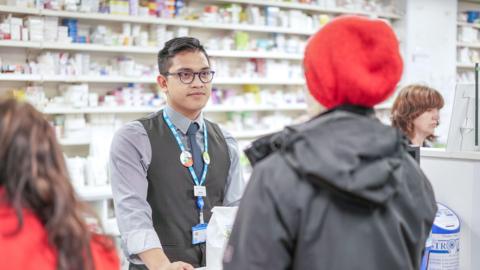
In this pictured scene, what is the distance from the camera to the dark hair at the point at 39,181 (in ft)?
3.33

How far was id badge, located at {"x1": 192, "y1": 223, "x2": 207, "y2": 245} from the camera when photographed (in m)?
2.14

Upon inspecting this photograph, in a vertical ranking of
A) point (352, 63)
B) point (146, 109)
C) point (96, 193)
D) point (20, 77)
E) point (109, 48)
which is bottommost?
point (96, 193)

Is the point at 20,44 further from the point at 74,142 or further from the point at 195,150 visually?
the point at 195,150

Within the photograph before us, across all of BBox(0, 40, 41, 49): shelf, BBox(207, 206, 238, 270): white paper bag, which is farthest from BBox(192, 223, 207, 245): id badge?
BBox(0, 40, 41, 49): shelf

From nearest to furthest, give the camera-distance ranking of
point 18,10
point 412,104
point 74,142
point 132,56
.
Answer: point 412,104 < point 18,10 < point 74,142 < point 132,56

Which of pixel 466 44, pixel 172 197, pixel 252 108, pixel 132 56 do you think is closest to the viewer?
pixel 172 197

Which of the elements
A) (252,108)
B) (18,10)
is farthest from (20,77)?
(252,108)

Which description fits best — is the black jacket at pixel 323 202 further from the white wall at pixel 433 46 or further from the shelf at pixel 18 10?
the white wall at pixel 433 46

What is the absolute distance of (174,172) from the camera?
217 centimetres

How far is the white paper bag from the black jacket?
2.19ft

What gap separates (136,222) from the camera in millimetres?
1971

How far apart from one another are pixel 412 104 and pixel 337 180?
90.6 inches

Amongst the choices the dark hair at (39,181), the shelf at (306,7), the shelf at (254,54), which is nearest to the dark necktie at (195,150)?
the dark hair at (39,181)

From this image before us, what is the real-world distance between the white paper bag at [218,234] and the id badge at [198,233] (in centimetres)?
27
